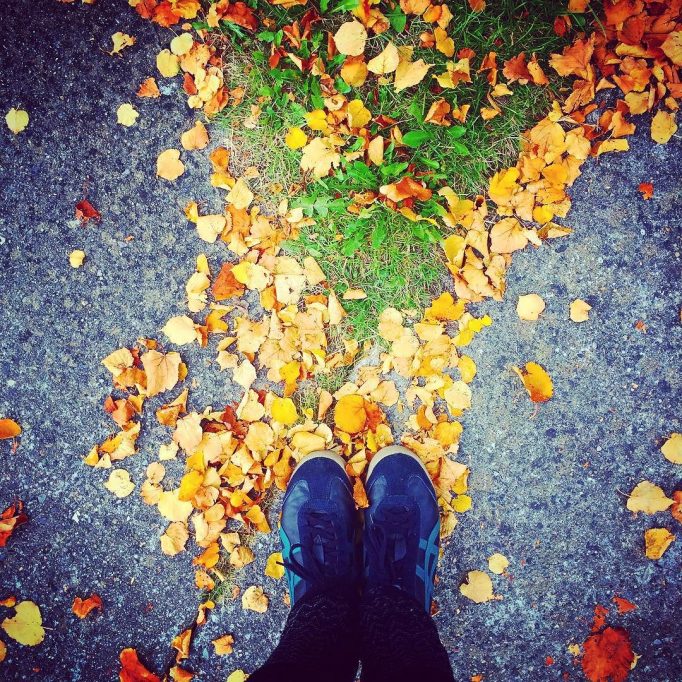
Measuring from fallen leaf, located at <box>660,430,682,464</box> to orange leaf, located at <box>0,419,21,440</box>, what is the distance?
254cm

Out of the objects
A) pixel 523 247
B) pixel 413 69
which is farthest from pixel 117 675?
pixel 413 69

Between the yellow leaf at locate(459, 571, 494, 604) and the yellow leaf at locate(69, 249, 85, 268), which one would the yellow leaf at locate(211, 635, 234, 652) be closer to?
the yellow leaf at locate(459, 571, 494, 604)

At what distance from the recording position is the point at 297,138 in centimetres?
195

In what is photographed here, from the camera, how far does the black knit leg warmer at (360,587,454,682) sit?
1.45 metres

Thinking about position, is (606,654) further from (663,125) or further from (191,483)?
(663,125)

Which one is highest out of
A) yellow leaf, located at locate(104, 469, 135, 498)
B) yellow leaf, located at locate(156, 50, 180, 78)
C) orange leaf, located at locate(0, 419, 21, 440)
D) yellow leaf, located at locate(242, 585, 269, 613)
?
yellow leaf, located at locate(156, 50, 180, 78)

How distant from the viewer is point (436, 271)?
197 cm

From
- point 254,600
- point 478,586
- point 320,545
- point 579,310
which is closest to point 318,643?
point 320,545

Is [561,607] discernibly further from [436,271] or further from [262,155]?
[262,155]

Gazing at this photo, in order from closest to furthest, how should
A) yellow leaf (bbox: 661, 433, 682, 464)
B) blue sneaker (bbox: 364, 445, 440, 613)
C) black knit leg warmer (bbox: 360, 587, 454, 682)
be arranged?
black knit leg warmer (bbox: 360, 587, 454, 682), blue sneaker (bbox: 364, 445, 440, 613), yellow leaf (bbox: 661, 433, 682, 464)

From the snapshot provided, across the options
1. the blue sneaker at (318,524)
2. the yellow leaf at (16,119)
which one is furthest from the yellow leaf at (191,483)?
the yellow leaf at (16,119)

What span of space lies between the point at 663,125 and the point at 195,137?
179 centimetres

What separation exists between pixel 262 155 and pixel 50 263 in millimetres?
947

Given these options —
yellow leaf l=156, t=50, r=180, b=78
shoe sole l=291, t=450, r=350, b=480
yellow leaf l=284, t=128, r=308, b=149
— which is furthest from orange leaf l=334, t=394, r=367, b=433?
yellow leaf l=156, t=50, r=180, b=78
